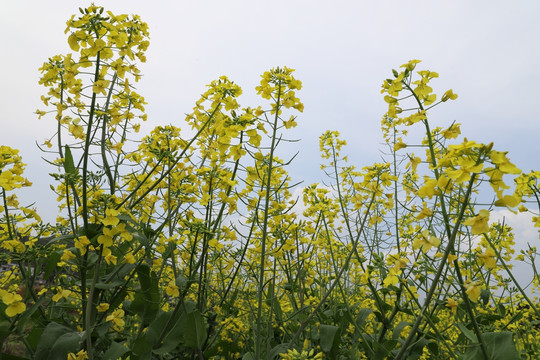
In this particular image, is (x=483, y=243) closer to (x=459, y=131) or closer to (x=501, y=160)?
(x=459, y=131)

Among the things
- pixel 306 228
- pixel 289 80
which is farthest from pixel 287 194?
pixel 289 80

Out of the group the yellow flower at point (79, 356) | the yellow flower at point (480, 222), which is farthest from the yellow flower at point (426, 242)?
the yellow flower at point (79, 356)

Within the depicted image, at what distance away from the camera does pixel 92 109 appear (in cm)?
211

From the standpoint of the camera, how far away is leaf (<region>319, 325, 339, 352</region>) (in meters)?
2.79

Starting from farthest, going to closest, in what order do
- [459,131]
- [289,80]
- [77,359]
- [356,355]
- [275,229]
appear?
[356,355], [275,229], [289,80], [77,359], [459,131]

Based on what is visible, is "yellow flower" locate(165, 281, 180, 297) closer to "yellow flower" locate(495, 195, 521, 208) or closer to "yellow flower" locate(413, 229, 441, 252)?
"yellow flower" locate(413, 229, 441, 252)

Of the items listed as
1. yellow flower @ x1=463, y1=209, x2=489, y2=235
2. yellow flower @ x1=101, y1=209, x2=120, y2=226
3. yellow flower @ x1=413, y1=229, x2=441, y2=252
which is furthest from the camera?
yellow flower @ x1=101, y1=209, x2=120, y2=226

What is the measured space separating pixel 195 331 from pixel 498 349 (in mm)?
1575

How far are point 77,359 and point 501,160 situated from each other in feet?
7.12

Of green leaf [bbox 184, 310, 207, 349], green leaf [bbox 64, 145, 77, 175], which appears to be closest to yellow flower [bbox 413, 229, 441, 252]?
green leaf [bbox 184, 310, 207, 349]

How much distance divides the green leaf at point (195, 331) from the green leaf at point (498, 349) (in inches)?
54.4

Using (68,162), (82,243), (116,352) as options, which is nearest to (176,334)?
(116,352)

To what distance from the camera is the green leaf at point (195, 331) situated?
85.0 inches

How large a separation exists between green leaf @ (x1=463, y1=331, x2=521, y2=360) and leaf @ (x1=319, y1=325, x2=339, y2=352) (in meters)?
1.12
